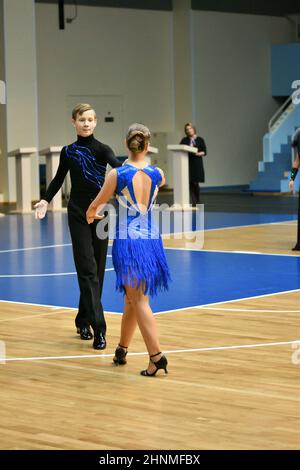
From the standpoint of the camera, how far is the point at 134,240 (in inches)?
268

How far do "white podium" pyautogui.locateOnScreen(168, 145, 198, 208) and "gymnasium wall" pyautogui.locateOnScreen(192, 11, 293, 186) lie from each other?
32.2ft

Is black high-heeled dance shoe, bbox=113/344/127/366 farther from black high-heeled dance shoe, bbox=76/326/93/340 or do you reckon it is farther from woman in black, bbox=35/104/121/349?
black high-heeled dance shoe, bbox=76/326/93/340

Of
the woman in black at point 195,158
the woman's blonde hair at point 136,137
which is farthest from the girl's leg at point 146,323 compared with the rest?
the woman in black at point 195,158

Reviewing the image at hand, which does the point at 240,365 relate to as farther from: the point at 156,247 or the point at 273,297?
the point at 273,297

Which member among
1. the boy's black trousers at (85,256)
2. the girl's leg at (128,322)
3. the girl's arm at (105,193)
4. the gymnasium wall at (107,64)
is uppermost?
the gymnasium wall at (107,64)

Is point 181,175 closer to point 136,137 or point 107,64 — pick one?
point 107,64

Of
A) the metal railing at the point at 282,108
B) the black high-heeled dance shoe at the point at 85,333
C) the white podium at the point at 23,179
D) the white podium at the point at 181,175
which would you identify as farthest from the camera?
the metal railing at the point at 282,108

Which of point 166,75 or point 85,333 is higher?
point 166,75

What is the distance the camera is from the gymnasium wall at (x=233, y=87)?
3219cm

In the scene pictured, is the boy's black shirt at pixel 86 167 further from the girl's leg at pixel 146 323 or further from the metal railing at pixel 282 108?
the metal railing at pixel 282 108

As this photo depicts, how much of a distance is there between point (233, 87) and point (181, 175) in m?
11.6

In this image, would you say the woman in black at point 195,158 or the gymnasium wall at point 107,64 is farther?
the gymnasium wall at point 107,64

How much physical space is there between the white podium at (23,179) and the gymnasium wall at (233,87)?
32.6ft

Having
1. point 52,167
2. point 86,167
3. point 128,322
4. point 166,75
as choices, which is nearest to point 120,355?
point 128,322
